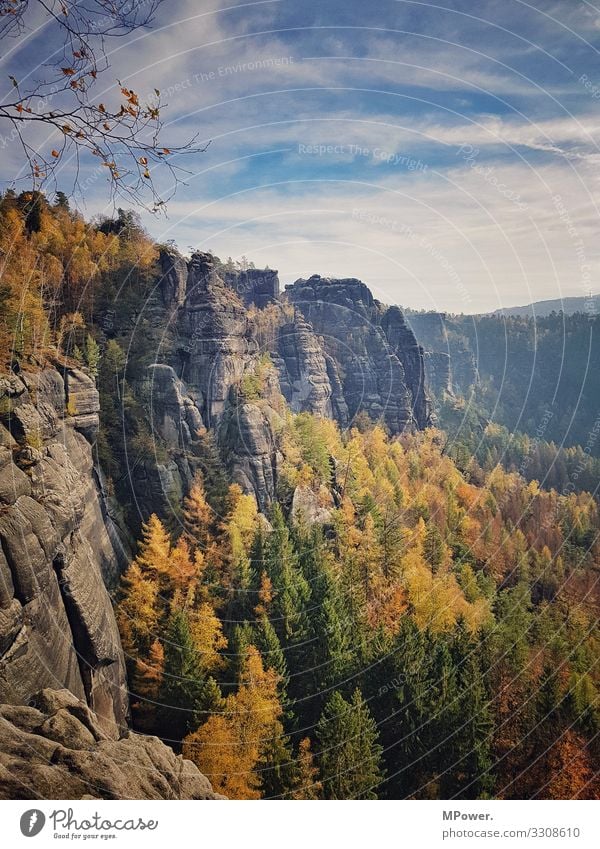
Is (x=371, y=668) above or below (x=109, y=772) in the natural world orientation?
below

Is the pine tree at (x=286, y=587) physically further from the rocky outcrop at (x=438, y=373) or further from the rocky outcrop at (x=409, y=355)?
the rocky outcrop at (x=438, y=373)

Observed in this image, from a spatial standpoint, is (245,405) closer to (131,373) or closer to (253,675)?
(131,373)

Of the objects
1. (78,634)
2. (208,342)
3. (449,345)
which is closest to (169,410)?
(208,342)

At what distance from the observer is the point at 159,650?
21734 millimetres

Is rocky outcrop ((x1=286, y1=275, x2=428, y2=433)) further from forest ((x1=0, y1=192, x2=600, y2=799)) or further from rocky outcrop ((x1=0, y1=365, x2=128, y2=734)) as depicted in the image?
rocky outcrop ((x1=0, y1=365, x2=128, y2=734))

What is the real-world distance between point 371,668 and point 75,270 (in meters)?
27.1

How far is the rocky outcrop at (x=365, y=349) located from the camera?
6850 centimetres

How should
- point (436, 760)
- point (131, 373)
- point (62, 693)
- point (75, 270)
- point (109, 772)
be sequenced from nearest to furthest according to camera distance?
point (109, 772)
point (62, 693)
point (436, 760)
point (75, 270)
point (131, 373)

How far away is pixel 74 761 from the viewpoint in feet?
34.3

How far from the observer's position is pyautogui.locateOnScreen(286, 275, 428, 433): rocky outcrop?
68500 mm

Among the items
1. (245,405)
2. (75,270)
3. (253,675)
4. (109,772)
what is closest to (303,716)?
(253,675)
